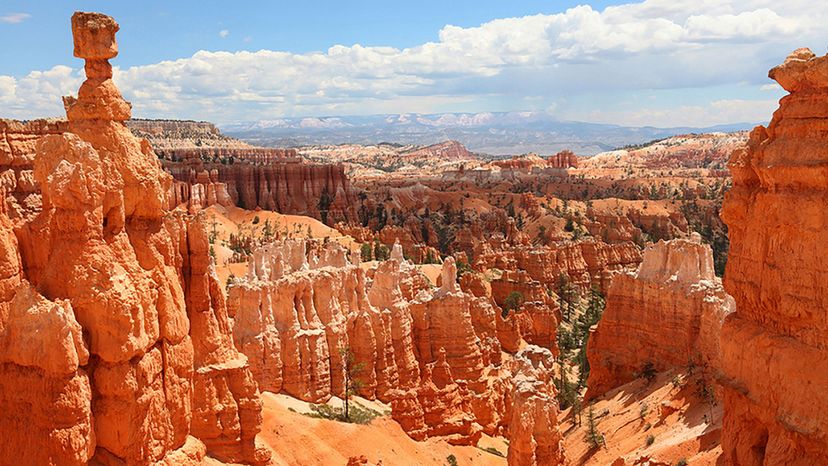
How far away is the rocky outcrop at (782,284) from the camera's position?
10.5m

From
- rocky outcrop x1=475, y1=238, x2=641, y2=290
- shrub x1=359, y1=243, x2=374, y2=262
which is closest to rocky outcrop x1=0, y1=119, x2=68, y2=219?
shrub x1=359, y1=243, x2=374, y2=262

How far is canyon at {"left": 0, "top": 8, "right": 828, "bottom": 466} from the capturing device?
9.51 meters

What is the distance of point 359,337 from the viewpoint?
26391 millimetres

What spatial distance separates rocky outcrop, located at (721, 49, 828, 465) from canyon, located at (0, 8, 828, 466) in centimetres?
3

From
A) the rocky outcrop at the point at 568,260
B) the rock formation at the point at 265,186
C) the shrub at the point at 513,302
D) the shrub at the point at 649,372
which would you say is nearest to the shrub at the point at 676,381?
the shrub at the point at 649,372

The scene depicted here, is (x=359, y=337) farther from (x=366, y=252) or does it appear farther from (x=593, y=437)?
(x=366, y=252)

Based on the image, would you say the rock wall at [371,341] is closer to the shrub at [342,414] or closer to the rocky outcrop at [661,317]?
the shrub at [342,414]

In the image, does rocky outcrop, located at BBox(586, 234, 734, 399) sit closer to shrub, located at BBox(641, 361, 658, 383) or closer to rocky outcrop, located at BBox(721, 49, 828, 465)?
shrub, located at BBox(641, 361, 658, 383)

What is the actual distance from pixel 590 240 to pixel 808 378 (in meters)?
54.4

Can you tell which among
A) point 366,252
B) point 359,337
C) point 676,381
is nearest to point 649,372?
point 676,381

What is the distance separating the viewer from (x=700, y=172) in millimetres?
135500

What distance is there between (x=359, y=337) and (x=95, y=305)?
17.3m

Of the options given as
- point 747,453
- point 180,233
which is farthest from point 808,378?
point 180,233

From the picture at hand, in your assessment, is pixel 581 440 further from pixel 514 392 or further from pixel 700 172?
pixel 700 172
